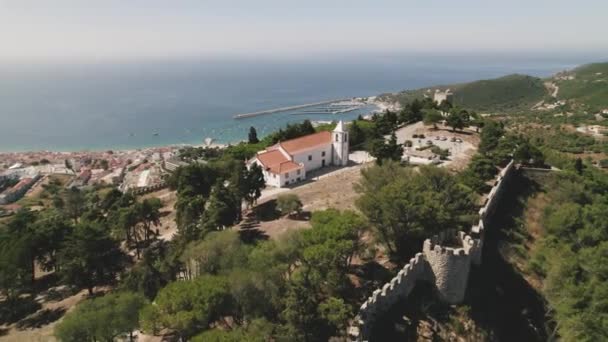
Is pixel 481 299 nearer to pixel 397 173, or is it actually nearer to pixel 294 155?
pixel 397 173

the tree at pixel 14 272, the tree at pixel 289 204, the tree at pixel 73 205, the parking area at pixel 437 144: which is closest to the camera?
the tree at pixel 14 272

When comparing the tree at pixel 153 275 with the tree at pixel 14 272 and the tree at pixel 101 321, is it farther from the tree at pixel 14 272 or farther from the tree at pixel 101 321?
the tree at pixel 14 272

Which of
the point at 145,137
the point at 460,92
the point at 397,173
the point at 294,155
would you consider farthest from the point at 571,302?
the point at 460,92

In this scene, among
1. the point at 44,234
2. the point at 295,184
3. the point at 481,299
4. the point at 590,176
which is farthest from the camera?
the point at 295,184

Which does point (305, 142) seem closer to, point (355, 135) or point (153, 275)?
point (355, 135)

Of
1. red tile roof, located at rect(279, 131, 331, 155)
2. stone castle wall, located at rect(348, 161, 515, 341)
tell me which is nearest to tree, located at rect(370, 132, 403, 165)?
red tile roof, located at rect(279, 131, 331, 155)

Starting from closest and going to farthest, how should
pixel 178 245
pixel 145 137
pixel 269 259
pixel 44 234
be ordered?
pixel 269 259 → pixel 178 245 → pixel 44 234 → pixel 145 137

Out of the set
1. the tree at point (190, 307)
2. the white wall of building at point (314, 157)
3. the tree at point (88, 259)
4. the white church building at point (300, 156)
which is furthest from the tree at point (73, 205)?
the tree at point (190, 307)
